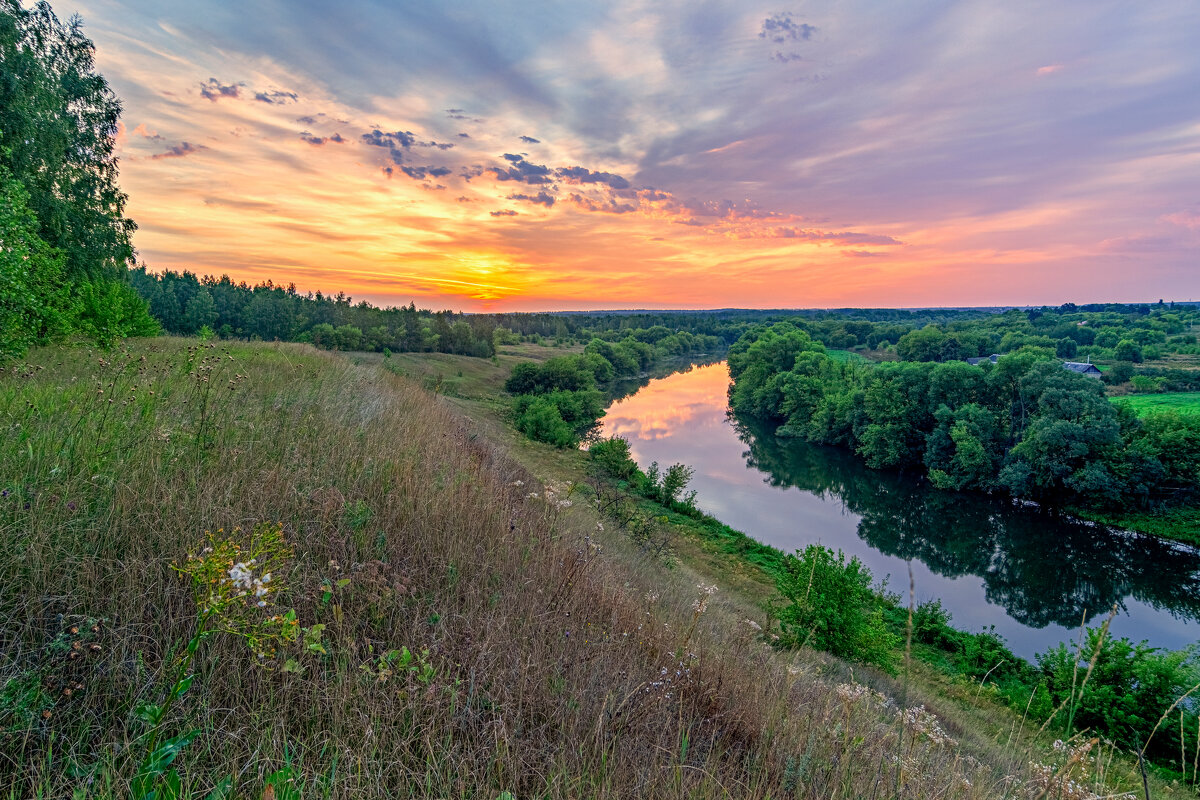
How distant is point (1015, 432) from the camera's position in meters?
33.2

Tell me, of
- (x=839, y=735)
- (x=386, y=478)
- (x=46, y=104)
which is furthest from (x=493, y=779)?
(x=46, y=104)

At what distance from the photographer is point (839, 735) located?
109 inches

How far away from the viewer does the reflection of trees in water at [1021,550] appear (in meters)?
20.3

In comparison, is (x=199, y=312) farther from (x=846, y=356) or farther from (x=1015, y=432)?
(x=846, y=356)

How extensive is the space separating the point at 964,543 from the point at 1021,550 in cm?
230

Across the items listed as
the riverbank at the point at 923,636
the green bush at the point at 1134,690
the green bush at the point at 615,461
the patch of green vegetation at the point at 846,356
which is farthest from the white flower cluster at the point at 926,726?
the patch of green vegetation at the point at 846,356

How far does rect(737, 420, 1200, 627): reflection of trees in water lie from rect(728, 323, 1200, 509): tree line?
79.9 inches

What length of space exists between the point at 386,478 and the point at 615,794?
298cm

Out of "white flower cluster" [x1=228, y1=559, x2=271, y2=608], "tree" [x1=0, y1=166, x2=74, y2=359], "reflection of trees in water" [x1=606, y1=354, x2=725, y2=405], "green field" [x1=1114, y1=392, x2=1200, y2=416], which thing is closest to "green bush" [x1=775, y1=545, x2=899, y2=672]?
"white flower cluster" [x1=228, y1=559, x2=271, y2=608]

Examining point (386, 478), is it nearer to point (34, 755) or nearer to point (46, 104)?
point (34, 755)

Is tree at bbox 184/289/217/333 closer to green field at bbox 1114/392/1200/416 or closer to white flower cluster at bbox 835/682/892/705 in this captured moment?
white flower cluster at bbox 835/682/892/705

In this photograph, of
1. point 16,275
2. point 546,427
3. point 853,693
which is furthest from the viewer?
point 546,427

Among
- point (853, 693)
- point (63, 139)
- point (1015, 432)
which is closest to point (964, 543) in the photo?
point (1015, 432)

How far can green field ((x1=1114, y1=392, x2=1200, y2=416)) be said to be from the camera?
125 ft
